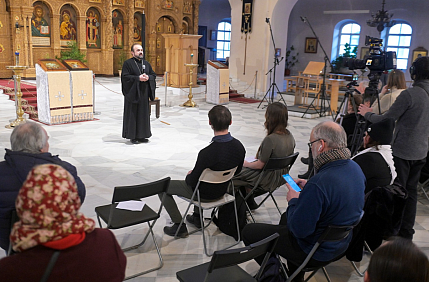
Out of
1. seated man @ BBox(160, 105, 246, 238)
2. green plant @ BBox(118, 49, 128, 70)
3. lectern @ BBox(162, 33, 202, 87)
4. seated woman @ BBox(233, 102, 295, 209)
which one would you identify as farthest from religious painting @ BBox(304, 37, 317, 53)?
seated man @ BBox(160, 105, 246, 238)

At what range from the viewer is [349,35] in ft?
68.9

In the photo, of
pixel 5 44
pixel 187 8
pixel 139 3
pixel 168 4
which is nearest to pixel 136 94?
pixel 5 44

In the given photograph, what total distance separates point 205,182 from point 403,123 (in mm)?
2089

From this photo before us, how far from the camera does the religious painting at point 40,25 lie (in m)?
15.3

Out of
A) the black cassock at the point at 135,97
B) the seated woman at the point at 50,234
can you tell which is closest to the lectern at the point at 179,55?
the black cassock at the point at 135,97

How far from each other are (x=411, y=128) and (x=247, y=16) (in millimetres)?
12470

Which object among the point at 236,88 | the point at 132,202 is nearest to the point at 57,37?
the point at 236,88

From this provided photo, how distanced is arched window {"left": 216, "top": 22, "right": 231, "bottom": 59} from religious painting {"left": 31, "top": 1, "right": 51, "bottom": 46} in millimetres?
12046

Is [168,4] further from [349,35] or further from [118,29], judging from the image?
[349,35]

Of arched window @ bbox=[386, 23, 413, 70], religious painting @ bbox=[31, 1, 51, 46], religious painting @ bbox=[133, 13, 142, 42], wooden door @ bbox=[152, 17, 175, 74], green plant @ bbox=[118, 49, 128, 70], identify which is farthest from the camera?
wooden door @ bbox=[152, 17, 175, 74]

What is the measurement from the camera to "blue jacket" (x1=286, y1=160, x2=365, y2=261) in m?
2.58

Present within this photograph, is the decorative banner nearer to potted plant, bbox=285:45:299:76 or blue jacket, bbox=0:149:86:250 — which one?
potted plant, bbox=285:45:299:76

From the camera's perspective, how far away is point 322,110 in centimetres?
1242

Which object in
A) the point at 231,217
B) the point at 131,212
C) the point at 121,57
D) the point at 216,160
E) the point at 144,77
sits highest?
the point at 121,57
